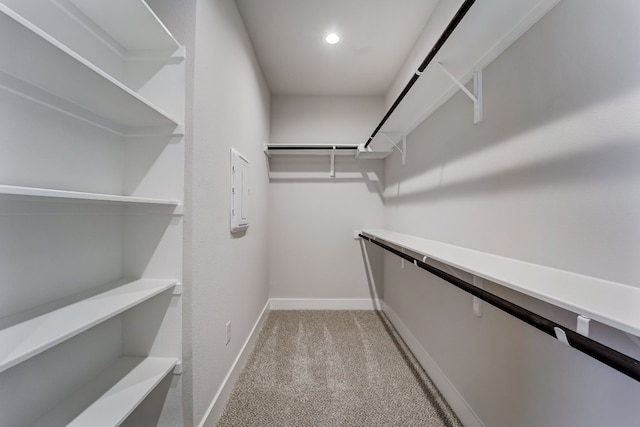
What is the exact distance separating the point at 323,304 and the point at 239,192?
1.83 m

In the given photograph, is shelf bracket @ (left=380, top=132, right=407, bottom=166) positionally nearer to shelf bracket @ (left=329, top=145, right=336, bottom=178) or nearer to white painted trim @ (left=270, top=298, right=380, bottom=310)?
shelf bracket @ (left=329, top=145, right=336, bottom=178)

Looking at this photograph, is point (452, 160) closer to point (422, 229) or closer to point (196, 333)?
point (422, 229)

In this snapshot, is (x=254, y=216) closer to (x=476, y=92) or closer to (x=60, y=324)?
(x=60, y=324)

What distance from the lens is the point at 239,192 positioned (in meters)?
1.76

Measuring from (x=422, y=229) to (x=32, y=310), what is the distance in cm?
206

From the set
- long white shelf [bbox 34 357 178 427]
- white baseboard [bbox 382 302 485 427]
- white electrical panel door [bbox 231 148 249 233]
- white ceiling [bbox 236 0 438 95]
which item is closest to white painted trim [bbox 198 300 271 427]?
long white shelf [bbox 34 357 178 427]

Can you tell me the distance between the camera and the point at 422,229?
1931 mm

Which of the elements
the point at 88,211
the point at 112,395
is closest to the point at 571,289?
the point at 112,395

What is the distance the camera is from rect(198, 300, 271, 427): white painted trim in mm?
1313

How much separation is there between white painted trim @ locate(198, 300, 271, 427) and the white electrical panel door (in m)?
0.92

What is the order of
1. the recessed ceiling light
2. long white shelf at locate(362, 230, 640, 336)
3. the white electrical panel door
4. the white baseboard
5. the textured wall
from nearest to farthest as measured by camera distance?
long white shelf at locate(362, 230, 640, 336), the white baseboard, the white electrical panel door, the recessed ceiling light, the textured wall

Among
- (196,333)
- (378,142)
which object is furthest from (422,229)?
(196,333)

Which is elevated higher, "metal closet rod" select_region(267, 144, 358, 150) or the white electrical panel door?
"metal closet rod" select_region(267, 144, 358, 150)

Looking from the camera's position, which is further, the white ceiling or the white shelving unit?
the white ceiling
